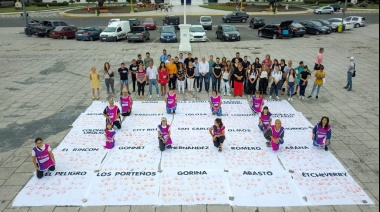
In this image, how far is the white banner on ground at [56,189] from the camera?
7324mm

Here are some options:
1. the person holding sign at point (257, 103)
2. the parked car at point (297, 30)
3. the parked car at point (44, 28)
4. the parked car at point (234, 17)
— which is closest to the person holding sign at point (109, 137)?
the person holding sign at point (257, 103)

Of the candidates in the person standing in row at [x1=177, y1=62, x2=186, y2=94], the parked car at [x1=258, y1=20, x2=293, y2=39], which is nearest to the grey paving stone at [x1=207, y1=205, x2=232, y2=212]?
the person standing in row at [x1=177, y1=62, x2=186, y2=94]

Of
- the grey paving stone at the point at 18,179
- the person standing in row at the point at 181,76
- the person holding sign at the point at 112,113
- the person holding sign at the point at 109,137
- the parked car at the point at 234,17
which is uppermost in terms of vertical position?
the parked car at the point at 234,17

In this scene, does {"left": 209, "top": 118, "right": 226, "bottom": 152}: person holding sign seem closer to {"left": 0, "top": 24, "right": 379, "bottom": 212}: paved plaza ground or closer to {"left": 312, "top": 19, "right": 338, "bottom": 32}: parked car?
{"left": 0, "top": 24, "right": 379, "bottom": 212}: paved plaza ground

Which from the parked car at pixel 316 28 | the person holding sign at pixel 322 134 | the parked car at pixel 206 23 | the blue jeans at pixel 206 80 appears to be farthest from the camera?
the parked car at pixel 206 23

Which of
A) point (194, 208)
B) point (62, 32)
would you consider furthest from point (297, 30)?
point (194, 208)

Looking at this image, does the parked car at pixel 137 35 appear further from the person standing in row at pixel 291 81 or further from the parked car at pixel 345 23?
the parked car at pixel 345 23

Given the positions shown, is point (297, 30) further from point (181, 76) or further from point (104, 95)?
point (104, 95)

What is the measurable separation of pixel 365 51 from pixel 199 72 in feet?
54.5

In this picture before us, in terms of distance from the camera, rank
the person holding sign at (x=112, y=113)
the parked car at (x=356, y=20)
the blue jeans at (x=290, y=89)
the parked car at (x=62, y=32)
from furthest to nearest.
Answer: the parked car at (x=356, y=20) < the parked car at (x=62, y=32) < the blue jeans at (x=290, y=89) < the person holding sign at (x=112, y=113)

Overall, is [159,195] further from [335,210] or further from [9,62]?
[9,62]

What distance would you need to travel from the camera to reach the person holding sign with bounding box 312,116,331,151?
363 inches

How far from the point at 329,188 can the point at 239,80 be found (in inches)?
281

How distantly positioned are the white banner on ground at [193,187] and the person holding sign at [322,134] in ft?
10.9
